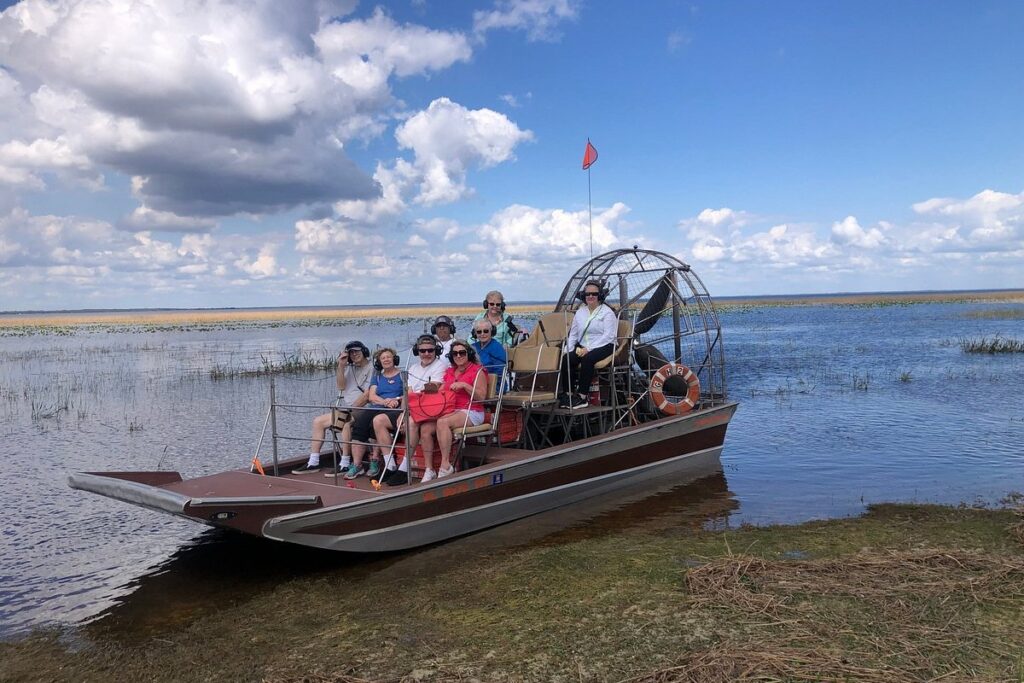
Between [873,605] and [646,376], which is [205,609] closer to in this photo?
[873,605]

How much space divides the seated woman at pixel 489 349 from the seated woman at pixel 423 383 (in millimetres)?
885

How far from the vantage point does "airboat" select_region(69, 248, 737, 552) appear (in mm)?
6492

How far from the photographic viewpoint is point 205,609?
6137 mm

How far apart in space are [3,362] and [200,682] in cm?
3338

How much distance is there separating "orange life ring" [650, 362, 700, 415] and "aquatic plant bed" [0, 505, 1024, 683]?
12.6 ft

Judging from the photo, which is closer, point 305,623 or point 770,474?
point 305,623

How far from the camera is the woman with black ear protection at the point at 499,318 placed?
958cm

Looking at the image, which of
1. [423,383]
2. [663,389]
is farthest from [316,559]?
[663,389]

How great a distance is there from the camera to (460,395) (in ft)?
26.3

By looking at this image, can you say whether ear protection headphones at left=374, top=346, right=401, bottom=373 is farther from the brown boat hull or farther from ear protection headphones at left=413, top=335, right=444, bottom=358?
the brown boat hull

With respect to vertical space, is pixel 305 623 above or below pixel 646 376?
below

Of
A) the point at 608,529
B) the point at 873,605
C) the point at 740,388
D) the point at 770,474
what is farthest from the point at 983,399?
the point at 873,605

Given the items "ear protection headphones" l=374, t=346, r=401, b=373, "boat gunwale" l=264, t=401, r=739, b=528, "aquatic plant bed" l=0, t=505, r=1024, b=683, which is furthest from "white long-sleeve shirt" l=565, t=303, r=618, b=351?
"aquatic plant bed" l=0, t=505, r=1024, b=683

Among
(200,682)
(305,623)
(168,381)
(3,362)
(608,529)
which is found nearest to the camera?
(200,682)
